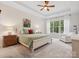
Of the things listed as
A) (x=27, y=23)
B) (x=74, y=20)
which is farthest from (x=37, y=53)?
(x=74, y=20)

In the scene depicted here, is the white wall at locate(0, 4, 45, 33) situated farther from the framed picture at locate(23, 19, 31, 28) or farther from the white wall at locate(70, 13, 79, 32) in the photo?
the white wall at locate(70, 13, 79, 32)

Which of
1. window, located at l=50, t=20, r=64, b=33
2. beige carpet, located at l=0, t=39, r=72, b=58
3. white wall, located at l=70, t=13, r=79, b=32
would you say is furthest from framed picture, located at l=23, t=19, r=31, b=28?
white wall, located at l=70, t=13, r=79, b=32

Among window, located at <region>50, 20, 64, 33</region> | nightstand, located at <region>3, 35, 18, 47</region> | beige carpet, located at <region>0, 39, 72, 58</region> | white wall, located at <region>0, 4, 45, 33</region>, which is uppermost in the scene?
white wall, located at <region>0, 4, 45, 33</region>

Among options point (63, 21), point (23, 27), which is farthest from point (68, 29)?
point (23, 27)

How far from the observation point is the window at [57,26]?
9692mm

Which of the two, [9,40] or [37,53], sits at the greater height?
[9,40]

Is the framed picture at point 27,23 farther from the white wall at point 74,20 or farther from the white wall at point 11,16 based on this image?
the white wall at point 74,20

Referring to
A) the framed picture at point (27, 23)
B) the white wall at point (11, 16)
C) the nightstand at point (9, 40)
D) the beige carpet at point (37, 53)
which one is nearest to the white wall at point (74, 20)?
the white wall at point (11, 16)

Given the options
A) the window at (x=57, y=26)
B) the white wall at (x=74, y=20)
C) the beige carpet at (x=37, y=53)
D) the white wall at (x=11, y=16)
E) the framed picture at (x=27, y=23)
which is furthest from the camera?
the window at (x=57, y=26)

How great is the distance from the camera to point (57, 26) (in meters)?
10.1

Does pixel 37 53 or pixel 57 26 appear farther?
pixel 57 26

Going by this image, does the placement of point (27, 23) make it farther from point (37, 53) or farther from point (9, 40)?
point (37, 53)

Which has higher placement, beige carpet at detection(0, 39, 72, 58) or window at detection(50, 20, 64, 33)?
window at detection(50, 20, 64, 33)

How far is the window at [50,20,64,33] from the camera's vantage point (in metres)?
9.69
